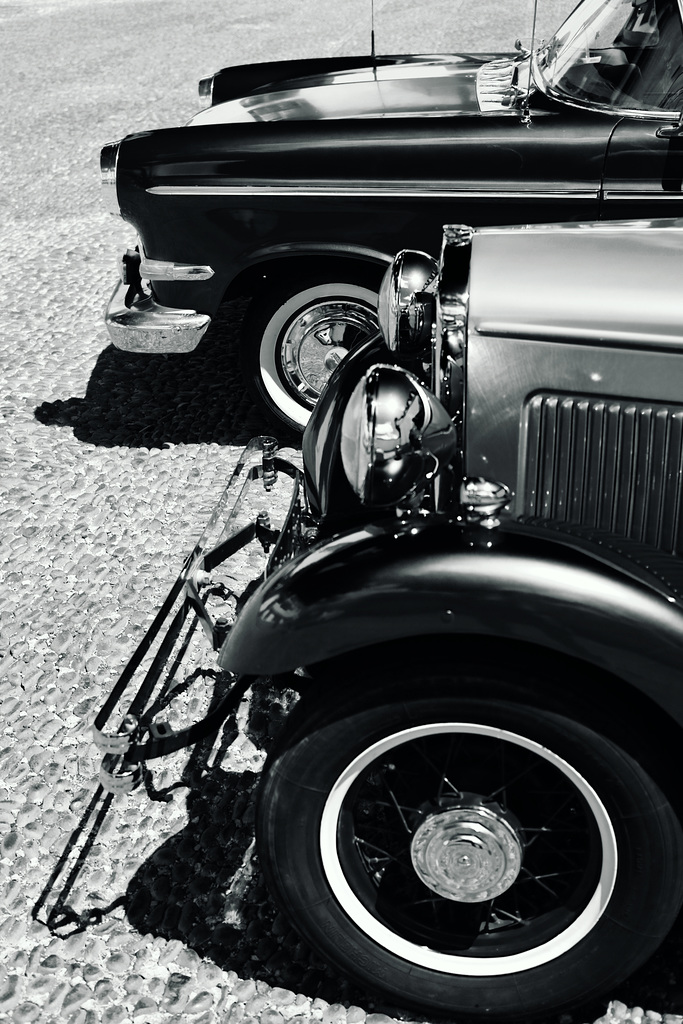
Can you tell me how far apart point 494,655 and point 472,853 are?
17.6 inches

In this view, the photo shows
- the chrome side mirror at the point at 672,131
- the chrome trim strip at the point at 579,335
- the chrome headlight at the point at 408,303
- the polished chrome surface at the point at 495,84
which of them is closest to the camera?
the chrome trim strip at the point at 579,335

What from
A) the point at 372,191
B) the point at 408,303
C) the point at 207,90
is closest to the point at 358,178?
the point at 372,191

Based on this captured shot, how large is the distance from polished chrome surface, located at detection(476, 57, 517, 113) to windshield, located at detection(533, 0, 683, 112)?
6.0 inches

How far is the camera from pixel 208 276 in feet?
13.7

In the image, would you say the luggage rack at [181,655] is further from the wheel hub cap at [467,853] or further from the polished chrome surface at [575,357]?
the polished chrome surface at [575,357]

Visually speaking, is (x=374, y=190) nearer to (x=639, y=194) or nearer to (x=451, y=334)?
(x=639, y=194)

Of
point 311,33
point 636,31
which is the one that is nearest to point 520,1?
point 311,33

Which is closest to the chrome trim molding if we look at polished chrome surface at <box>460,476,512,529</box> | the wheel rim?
polished chrome surface at <box>460,476,512,529</box>

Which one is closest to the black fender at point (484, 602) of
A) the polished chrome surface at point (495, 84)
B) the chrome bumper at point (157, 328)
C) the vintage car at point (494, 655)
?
the vintage car at point (494, 655)

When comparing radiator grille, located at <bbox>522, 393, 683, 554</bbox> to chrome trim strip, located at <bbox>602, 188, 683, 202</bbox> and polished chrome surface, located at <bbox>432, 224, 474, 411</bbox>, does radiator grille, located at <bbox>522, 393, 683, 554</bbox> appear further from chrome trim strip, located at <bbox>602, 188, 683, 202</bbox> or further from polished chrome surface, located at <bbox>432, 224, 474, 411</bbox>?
chrome trim strip, located at <bbox>602, 188, 683, 202</bbox>

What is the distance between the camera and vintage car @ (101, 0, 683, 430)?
3727 millimetres

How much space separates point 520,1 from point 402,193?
33.3ft

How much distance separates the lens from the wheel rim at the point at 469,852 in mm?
1953

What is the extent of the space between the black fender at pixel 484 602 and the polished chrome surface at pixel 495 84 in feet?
8.94
